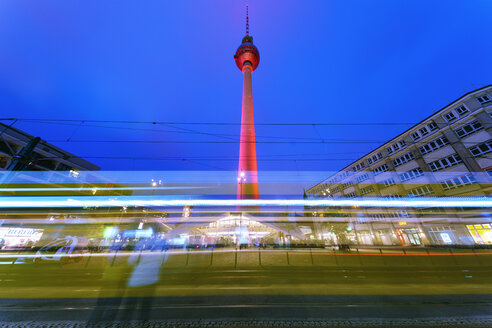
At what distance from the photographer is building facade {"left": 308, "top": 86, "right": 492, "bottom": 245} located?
19.3m

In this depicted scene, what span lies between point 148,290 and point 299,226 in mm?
23885

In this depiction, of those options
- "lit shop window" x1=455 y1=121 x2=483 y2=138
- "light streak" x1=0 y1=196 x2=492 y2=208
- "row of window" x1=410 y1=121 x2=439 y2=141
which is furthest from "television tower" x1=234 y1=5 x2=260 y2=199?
"lit shop window" x1=455 y1=121 x2=483 y2=138

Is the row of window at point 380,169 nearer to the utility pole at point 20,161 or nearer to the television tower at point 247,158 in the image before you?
the television tower at point 247,158

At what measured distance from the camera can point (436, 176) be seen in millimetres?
22750

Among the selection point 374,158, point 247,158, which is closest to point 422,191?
point 374,158

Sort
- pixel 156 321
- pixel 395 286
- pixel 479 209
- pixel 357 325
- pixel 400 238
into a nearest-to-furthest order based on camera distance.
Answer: pixel 357 325 → pixel 156 321 → pixel 395 286 → pixel 479 209 → pixel 400 238

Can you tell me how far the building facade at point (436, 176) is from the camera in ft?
63.2

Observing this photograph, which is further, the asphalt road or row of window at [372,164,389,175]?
row of window at [372,164,389,175]

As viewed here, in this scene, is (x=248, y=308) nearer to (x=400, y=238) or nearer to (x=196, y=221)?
(x=196, y=221)

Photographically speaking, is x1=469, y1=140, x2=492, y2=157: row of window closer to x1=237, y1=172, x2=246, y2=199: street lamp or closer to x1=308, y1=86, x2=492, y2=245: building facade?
x1=308, y1=86, x2=492, y2=245: building facade

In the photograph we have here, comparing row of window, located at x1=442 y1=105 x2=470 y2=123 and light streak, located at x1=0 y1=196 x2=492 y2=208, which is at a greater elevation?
row of window, located at x1=442 y1=105 x2=470 y2=123

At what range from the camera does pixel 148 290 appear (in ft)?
22.5

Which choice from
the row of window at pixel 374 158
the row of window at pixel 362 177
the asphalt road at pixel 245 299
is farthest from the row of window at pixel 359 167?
the asphalt road at pixel 245 299

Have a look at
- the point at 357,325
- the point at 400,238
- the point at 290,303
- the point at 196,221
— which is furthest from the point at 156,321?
the point at 400,238
